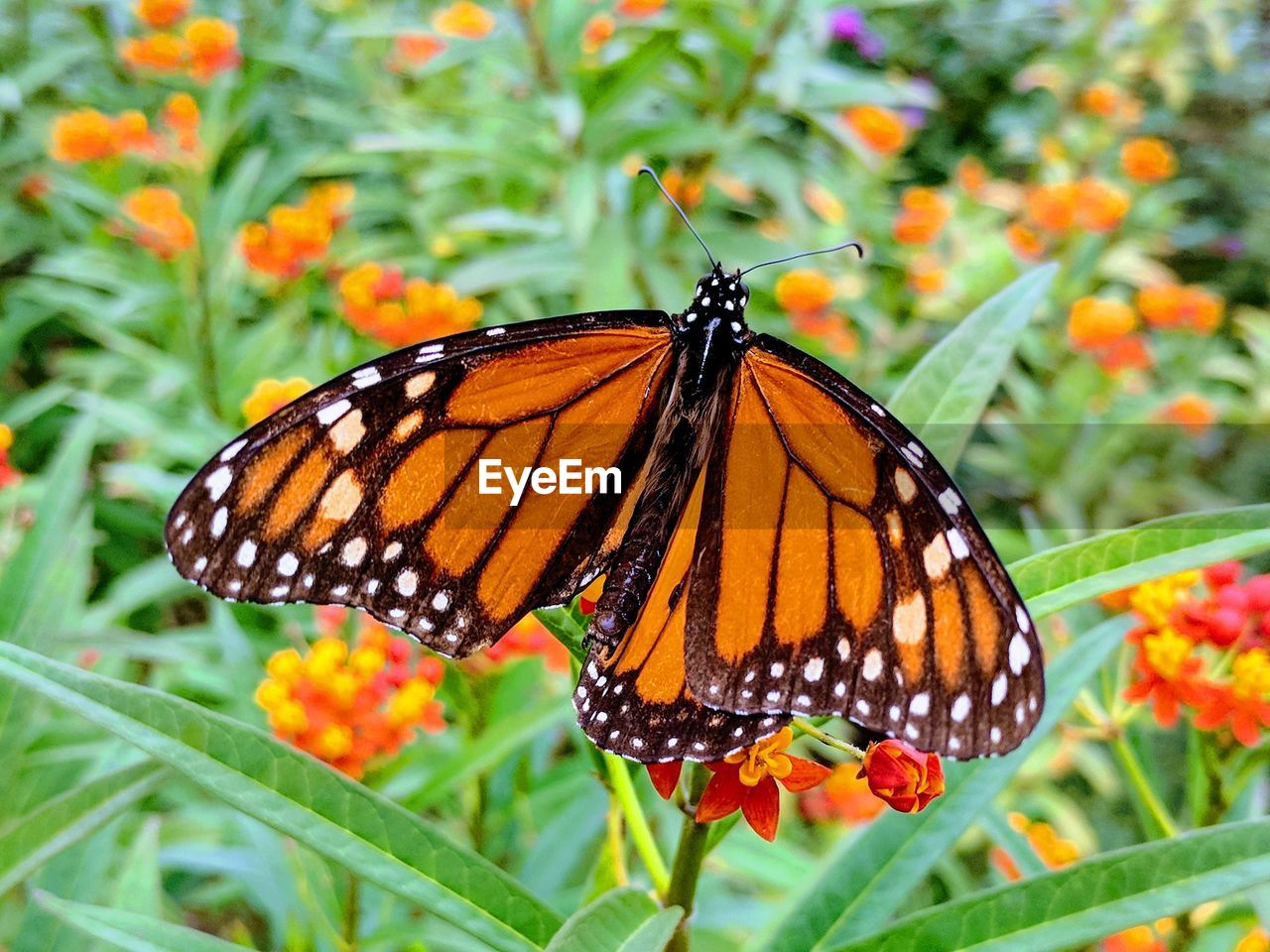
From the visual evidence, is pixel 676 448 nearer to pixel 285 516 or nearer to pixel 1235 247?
pixel 285 516

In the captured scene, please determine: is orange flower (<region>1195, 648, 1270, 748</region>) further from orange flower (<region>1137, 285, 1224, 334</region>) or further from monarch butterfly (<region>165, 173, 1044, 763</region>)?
orange flower (<region>1137, 285, 1224, 334</region>)

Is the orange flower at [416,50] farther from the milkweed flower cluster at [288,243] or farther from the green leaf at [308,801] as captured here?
the green leaf at [308,801]

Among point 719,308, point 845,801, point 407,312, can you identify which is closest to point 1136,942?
point 845,801

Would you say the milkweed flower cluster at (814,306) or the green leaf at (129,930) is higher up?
the green leaf at (129,930)

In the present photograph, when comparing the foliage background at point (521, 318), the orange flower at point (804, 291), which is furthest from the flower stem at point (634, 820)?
the orange flower at point (804, 291)

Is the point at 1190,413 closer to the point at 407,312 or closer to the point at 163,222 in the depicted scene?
the point at 407,312

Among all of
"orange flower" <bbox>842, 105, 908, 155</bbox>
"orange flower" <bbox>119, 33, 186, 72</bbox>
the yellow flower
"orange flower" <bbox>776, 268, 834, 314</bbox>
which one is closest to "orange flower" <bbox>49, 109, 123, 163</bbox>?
"orange flower" <bbox>119, 33, 186, 72</bbox>
